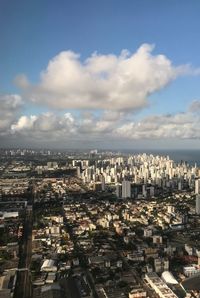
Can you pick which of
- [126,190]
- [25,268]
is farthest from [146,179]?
[25,268]

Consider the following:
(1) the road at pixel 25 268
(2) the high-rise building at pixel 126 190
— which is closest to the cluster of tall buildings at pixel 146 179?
(2) the high-rise building at pixel 126 190

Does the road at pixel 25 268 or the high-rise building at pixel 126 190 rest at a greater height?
the high-rise building at pixel 126 190

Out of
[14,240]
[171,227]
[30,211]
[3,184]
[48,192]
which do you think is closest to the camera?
[14,240]

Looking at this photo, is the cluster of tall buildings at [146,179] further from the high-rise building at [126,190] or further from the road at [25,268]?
the road at [25,268]

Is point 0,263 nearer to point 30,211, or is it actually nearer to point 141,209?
point 30,211

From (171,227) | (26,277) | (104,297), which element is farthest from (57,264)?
(171,227)

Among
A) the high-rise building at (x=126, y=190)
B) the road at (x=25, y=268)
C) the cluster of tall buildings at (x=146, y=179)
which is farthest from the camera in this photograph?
the cluster of tall buildings at (x=146, y=179)

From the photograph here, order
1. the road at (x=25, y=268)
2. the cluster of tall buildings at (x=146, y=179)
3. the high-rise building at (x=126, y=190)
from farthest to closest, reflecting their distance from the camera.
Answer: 1. the cluster of tall buildings at (x=146, y=179)
2. the high-rise building at (x=126, y=190)
3. the road at (x=25, y=268)

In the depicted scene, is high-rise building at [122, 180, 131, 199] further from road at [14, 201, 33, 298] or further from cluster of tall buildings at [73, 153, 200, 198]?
road at [14, 201, 33, 298]

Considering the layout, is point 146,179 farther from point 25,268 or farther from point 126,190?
point 25,268
